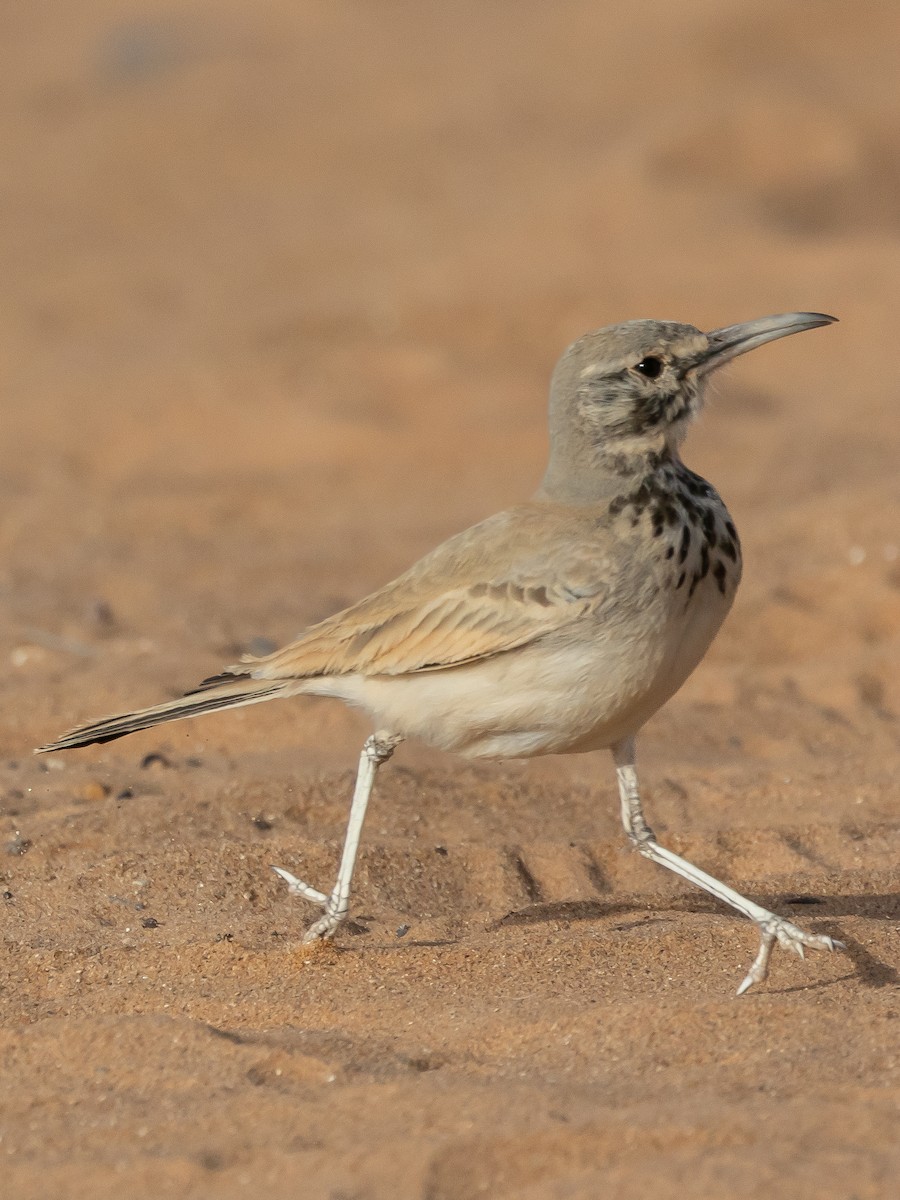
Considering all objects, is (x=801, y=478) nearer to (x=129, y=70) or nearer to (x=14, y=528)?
(x=14, y=528)

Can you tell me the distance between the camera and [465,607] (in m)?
4.77

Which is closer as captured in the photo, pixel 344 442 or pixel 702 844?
pixel 702 844

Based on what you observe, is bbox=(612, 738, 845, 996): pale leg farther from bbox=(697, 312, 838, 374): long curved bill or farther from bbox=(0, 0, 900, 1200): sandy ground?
bbox=(697, 312, 838, 374): long curved bill

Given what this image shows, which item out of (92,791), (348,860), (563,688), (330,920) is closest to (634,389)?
(563,688)

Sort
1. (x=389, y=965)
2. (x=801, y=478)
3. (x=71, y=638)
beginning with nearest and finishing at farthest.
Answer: (x=389, y=965), (x=71, y=638), (x=801, y=478)

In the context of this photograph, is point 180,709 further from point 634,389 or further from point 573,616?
point 634,389

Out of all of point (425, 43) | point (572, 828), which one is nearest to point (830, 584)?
point (572, 828)

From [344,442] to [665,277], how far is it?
3571 mm

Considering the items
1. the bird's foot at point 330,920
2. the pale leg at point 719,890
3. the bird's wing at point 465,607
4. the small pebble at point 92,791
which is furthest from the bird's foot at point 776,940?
the small pebble at point 92,791

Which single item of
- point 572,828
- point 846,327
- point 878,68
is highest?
point 878,68

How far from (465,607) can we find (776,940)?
1248 millimetres

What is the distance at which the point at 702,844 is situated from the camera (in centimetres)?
590

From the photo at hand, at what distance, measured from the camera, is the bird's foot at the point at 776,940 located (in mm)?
4344

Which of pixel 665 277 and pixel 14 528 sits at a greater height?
pixel 665 277
